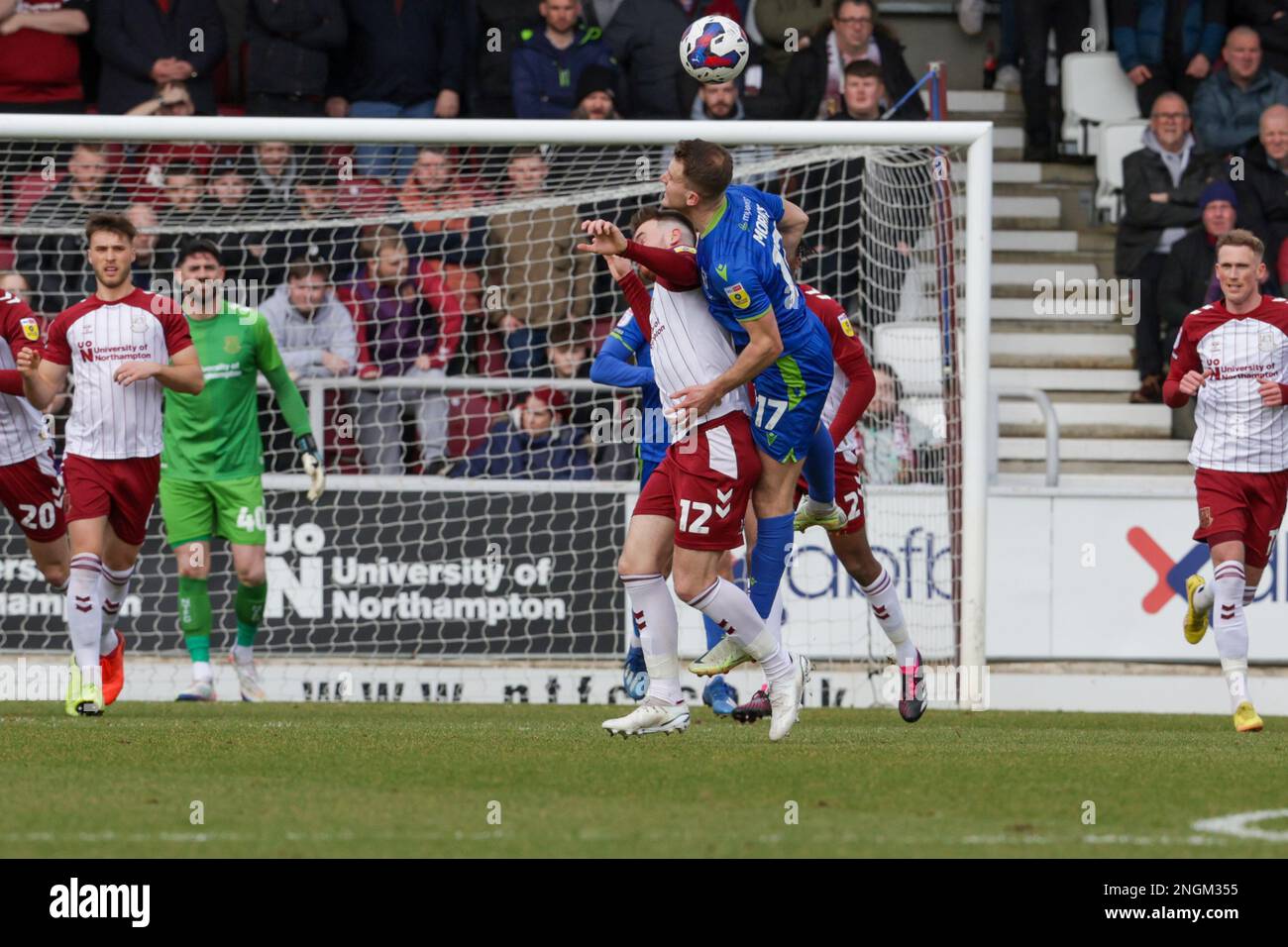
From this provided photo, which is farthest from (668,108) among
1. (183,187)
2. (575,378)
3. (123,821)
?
(123,821)

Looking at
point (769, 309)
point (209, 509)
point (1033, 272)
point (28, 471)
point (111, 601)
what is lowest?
point (111, 601)

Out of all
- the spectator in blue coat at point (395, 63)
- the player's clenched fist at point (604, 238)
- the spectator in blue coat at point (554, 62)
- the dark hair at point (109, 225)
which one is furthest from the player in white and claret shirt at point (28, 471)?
the spectator in blue coat at point (554, 62)

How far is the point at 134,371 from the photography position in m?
9.52

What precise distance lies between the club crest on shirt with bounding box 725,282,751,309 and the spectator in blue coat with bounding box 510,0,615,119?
26.7ft

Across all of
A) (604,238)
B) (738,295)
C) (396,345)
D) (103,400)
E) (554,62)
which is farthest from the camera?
(554,62)

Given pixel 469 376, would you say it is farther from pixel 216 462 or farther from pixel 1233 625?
pixel 1233 625

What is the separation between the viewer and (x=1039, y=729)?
10398 mm

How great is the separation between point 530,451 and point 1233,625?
527 centimetres

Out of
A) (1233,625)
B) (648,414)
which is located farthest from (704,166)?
(1233,625)

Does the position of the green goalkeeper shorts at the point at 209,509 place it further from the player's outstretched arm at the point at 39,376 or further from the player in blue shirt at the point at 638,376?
the player in blue shirt at the point at 638,376

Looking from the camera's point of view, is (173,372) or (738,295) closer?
(738,295)

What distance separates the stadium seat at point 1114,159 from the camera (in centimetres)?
1761

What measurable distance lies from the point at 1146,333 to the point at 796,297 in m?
8.69
